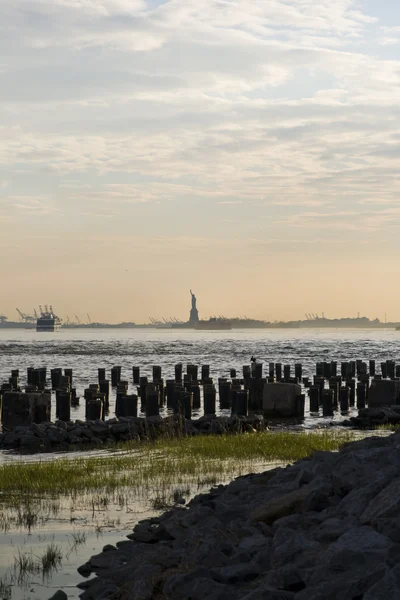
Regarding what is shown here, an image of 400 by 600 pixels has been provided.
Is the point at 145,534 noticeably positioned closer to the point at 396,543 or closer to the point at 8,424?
the point at 396,543

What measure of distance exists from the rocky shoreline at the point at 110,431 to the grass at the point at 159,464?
58.3 inches

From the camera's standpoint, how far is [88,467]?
15.7 metres

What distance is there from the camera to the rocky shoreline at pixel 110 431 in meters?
20.5

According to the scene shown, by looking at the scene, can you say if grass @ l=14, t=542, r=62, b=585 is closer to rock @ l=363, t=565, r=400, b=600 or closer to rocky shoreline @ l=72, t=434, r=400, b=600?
rocky shoreline @ l=72, t=434, r=400, b=600

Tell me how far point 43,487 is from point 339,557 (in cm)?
762

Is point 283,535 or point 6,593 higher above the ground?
point 283,535

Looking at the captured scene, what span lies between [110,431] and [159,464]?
6.15 m

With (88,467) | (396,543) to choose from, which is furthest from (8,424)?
(396,543)

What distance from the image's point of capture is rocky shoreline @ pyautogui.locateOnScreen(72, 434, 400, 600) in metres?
7.04

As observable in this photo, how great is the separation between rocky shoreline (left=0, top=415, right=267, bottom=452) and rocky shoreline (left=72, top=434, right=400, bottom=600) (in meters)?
9.52

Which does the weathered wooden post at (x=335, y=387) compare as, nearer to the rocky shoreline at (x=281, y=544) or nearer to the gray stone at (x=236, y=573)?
the rocky shoreline at (x=281, y=544)

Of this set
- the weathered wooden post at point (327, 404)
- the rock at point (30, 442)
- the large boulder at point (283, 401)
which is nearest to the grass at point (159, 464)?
the rock at point (30, 442)

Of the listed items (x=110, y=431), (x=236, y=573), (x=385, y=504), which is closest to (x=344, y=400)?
(x=110, y=431)

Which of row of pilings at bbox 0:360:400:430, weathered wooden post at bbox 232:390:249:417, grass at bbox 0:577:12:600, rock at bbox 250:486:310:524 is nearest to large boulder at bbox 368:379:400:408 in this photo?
row of pilings at bbox 0:360:400:430
